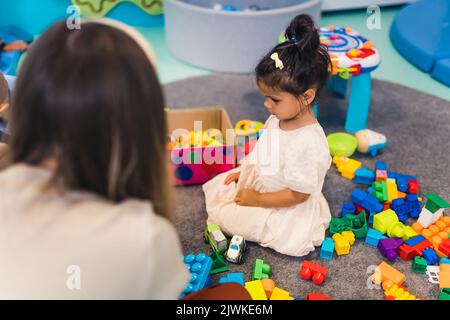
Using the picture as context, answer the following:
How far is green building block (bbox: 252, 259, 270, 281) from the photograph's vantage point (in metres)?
1.10

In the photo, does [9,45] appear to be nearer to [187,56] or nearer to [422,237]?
[187,56]

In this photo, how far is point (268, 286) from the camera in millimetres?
1062

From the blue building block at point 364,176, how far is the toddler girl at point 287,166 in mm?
207

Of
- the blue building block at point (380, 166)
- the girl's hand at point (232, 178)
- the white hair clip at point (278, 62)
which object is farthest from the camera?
the blue building block at point (380, 166)

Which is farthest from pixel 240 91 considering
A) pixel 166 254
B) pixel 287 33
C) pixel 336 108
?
pixel 166 254

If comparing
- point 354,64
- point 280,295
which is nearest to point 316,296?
point 280,295

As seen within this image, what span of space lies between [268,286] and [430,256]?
1.47ft

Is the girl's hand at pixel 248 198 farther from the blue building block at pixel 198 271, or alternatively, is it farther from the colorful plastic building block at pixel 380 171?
the colorful plastic building block at pixel 380 171

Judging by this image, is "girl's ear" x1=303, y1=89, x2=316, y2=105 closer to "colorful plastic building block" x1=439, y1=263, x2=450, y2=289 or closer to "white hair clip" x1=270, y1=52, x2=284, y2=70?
"white hair clip" x1=270, y1=52, x2=284, y2=70

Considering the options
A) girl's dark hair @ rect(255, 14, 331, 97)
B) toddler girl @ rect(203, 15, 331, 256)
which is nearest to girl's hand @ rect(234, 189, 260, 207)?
toddler girl @ rect(203, 15, 331, 256)

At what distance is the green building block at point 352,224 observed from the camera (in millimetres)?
1221

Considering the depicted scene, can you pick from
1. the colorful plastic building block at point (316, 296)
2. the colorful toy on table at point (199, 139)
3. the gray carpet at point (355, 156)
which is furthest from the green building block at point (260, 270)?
the colorful toy on table at point (199, 139)

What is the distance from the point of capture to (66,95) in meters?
0.49
